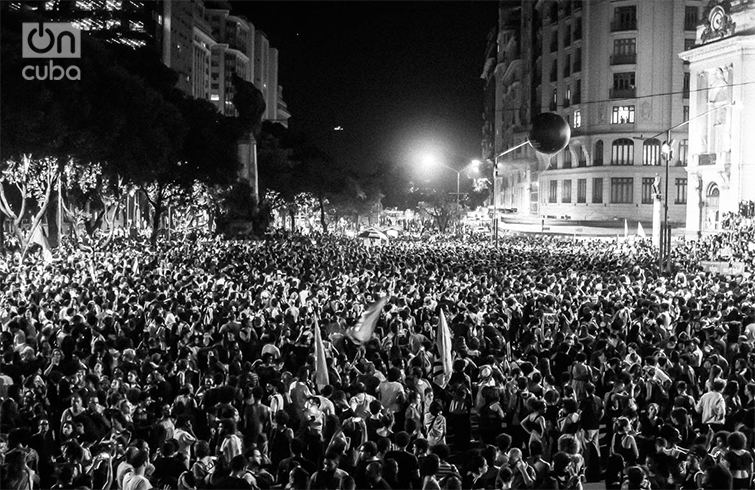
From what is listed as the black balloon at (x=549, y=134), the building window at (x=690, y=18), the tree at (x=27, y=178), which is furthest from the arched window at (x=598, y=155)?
the black balloon at (x=549, y=134)

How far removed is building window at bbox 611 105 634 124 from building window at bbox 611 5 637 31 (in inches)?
249

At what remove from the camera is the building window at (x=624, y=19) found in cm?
7700

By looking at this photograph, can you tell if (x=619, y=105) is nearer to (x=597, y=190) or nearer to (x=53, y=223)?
(x=597, y=190)

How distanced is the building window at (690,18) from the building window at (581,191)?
14.6m

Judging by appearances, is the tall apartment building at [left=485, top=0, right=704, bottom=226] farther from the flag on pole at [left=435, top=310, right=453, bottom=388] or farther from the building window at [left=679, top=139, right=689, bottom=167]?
the flag on pole at [left=435, top=310, right=453, bottom=388]

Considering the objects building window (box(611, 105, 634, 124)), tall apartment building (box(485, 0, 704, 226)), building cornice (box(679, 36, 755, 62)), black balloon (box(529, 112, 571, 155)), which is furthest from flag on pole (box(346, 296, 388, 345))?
building window (box(611, 105, 634, 124))

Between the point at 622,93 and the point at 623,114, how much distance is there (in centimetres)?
174

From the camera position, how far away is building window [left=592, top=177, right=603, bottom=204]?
78.5 metres

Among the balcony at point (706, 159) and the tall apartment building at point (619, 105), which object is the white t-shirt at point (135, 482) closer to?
the balcony at point (706, 159)

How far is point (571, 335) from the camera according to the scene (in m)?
15.5

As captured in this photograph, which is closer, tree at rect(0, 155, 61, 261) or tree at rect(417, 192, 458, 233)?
tree at rect(0, 155, 61, 261)

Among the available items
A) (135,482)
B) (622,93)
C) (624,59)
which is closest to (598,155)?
(622,93)

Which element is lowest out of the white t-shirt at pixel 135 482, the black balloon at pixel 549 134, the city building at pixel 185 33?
the white t-shirt at pixel 135 482

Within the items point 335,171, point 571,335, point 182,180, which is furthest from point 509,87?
point 571,335
